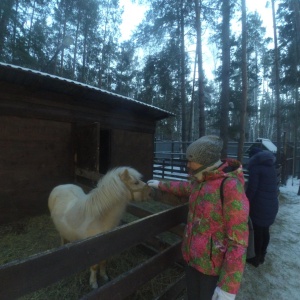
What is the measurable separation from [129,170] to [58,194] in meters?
1.49

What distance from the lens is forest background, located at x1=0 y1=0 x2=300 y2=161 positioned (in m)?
10.6

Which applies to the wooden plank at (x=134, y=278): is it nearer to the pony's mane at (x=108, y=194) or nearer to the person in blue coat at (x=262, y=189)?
the pony's mane at (x=108, y=194)

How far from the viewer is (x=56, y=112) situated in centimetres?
548

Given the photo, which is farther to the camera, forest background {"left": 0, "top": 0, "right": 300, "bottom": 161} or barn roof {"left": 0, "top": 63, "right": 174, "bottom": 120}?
forest background {"left": 0, "top": 0, "right": 300, "bottom": 161}

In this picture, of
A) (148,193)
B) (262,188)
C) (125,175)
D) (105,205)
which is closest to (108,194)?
(105,205)

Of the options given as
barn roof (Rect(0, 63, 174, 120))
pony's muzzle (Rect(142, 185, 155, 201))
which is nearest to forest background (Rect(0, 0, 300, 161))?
barn roof (Rect(0, 63, 174, 120))

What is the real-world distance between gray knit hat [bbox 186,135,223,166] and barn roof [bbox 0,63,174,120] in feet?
12.6

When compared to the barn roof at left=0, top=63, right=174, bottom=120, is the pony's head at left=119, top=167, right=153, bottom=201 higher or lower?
lower

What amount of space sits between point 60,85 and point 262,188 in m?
4.49

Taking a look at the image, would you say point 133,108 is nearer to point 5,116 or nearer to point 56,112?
point 56,112

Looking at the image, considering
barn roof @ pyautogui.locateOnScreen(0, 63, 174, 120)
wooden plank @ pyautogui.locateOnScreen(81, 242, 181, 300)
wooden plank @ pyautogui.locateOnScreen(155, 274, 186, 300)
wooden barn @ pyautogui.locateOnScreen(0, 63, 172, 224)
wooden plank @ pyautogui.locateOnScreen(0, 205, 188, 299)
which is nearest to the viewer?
wooden plank @ pyautogui.locateOnScreen(0, 205, 188, 299)

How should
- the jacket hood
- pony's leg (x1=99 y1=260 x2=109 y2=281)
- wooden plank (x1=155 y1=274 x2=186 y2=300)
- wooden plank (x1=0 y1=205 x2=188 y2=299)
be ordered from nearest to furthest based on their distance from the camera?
wooden plank (x1=0 y1=205 x2=188 y2=299) < wooden plank (x1=155 y1=274 x2=186 y2=300) < pony's leg (x1=99 y1=260 x2=109 y2=281) < the jacket hood

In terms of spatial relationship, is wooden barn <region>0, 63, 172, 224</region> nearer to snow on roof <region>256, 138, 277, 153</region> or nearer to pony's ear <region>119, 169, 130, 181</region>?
pony's ear <region>119, 169, 130, 181</region>

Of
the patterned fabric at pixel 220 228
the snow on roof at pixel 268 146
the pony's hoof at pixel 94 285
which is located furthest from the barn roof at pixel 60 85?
the snow on roof at pixel 268 146
